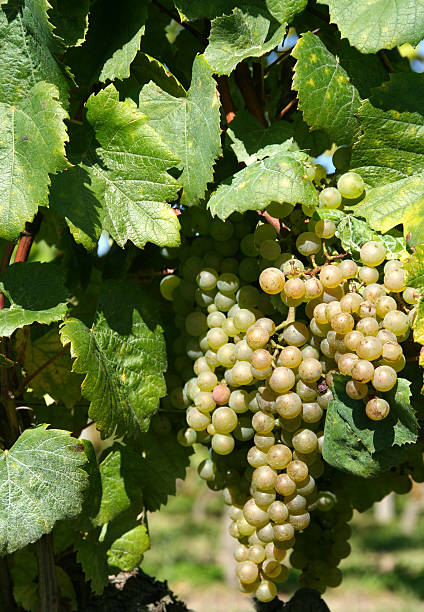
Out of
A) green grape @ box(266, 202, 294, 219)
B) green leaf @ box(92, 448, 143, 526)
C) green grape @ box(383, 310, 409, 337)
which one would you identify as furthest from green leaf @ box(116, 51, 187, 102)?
green leaf @ box(92, 448, 143, 526)

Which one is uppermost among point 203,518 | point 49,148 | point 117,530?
point 49,148

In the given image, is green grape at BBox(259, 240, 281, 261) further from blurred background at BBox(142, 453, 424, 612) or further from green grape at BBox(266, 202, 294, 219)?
blurred background at BBox(142, 453, 424, 612)

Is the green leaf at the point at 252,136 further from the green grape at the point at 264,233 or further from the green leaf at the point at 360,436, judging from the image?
the green leaf at the point at 360,436

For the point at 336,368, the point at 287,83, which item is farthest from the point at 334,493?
the point at 287,83

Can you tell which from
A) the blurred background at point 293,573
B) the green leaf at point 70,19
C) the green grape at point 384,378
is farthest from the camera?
the blurred background at point 293,573

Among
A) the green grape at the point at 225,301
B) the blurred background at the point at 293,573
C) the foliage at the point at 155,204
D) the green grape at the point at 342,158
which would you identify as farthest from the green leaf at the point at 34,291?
the blurred background at the point at 293,573

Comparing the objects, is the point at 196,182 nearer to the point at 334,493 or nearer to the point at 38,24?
the point at 38,24

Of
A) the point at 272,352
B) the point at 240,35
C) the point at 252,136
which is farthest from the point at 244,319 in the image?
the point at 240,35
